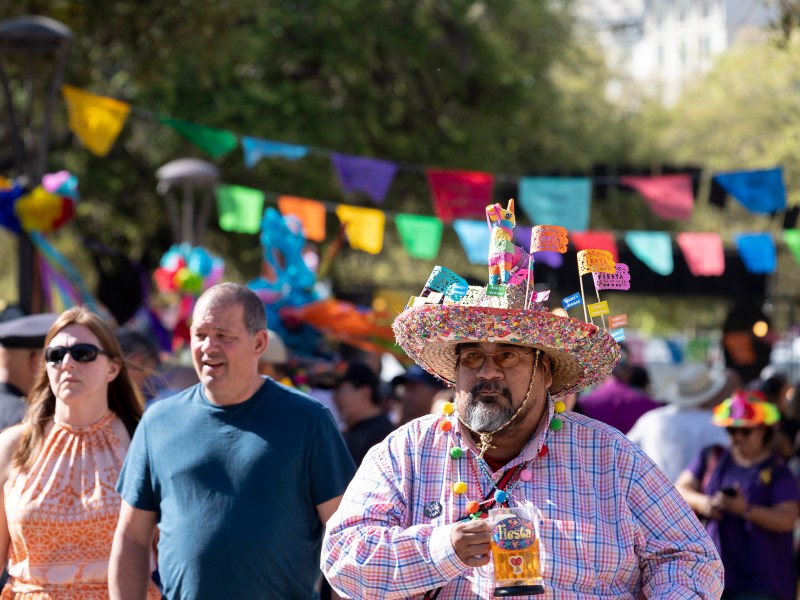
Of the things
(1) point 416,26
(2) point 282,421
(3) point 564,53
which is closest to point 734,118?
(3) point 564,53

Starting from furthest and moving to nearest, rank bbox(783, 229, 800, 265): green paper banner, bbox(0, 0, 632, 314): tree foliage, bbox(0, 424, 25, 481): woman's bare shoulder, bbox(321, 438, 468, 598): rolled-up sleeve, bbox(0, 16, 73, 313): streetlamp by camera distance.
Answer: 1. bbox(0, 0, 632, 314): tree foliage
2. bbox(783, 229, 800, 265): green paper banner
3. bbox(0, 16, 73, 313): streetlamp
4. bbox(0, 424, 25, 481): woman's bare shoulder
5. bbox(321, 438, 468, 598): rolled-up sleeve

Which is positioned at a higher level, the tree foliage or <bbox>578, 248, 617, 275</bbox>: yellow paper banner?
the tree foliage

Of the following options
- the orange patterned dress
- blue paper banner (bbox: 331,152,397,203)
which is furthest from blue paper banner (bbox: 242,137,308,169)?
the orange patterned dress

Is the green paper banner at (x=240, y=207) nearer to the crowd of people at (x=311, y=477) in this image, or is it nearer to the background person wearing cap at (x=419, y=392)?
the background person wearing cap at (x=419, y=392)

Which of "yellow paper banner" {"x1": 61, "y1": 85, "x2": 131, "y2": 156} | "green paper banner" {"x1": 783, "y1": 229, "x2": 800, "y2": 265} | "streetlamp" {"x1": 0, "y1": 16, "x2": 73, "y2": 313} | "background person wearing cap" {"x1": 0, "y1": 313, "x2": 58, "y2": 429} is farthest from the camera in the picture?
"green paper banner" {"x1": 783, "y1": 229, "x2": 800, "y2": 265}

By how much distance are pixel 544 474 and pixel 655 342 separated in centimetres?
A: 3899

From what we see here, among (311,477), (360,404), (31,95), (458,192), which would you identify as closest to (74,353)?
(311,477)

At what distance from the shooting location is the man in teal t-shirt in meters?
4.43

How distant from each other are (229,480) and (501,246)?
1.34 m

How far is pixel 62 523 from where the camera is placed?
480 centimetres

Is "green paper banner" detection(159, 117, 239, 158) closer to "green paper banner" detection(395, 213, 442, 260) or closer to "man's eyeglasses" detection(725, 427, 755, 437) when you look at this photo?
"green paper banner" detection(395, 213, 442, 260)

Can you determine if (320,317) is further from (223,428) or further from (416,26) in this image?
(416,26)

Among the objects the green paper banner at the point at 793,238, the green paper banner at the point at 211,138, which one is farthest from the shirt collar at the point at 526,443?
the green paper banner at the point at 793,238

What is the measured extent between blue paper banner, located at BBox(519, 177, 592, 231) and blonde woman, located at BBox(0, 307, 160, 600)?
9.89m
